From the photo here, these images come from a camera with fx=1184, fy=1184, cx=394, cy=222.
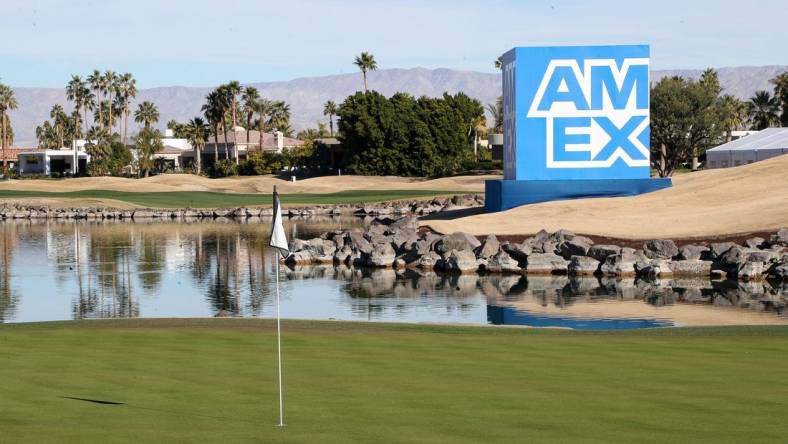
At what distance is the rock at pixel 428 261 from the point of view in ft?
161

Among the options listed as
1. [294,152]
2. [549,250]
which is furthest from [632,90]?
[294,152]

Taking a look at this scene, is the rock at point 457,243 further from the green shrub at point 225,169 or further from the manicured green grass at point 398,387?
the green shrub at point 225,169

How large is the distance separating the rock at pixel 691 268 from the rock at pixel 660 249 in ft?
4.12

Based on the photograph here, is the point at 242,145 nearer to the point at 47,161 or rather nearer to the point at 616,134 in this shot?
the point at 47,161

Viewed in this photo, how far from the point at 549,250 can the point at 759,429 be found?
36654 millimetres

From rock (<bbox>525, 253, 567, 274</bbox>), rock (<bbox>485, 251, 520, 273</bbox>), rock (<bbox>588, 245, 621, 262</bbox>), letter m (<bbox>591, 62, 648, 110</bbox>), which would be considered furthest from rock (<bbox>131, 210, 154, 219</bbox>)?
rock (<bbox>588, 245, 621, 262</bbox>)

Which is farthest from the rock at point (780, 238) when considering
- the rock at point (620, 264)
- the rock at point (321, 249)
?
the rock at point (321, 249)

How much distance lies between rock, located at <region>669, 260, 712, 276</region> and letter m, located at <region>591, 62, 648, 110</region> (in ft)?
60.4

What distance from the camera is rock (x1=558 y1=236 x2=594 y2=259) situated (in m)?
47.6

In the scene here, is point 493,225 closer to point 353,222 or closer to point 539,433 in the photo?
point 353,222

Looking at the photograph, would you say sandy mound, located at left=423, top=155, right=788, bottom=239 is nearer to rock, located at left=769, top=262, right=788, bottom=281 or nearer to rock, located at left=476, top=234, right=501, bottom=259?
rock, located at left=476, top=234, right=501, bottom=259

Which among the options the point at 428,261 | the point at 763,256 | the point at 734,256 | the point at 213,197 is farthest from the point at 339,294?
the point at 213,197

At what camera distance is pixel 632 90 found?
62.6 metres

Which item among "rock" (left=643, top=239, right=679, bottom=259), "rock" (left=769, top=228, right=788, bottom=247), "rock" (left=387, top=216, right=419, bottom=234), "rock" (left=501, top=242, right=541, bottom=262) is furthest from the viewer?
"rock" (left=387, top=216, right=419, bottom=234)
